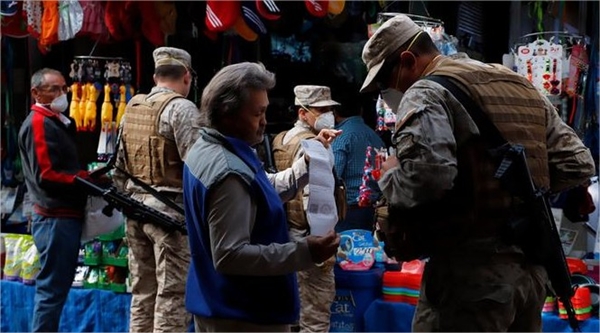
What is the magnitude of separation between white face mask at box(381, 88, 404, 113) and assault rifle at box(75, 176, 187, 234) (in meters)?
2.24

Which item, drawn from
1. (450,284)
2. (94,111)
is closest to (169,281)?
(94,111)

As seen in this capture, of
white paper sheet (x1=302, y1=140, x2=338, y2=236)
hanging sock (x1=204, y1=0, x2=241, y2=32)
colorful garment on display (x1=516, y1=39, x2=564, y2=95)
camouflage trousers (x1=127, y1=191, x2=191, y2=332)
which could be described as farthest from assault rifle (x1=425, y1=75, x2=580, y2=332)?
hanging sock (x1=204, y1=0, x2=241, y2=32)

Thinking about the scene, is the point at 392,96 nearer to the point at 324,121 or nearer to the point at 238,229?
the point at 238,229

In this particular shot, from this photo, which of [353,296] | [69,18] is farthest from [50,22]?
[353,296]

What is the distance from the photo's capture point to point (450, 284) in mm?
2945

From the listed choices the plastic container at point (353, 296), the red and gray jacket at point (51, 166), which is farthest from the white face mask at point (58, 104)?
the plastic container at point (353, 296)

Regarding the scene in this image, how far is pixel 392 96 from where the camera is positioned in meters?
3.14

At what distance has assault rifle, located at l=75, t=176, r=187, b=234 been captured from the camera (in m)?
5.08

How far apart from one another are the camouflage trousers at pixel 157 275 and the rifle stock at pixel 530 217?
2671 mm

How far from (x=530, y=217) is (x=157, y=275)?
9.39 ft

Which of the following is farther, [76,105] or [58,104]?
[76,105]

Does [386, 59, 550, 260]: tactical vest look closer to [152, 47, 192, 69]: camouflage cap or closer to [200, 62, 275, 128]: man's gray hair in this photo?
[200, 62, 275, 128]: man's gray hair

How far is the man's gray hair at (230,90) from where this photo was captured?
2.93 meters

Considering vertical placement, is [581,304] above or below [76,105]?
below
